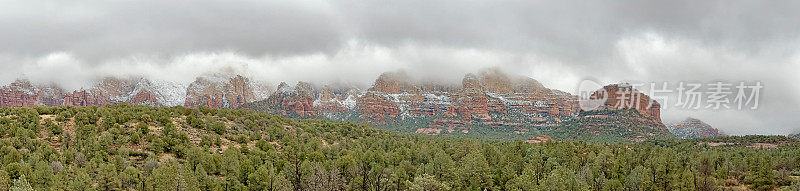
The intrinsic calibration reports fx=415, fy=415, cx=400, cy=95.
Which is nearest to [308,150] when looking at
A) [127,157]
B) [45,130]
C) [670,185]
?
[127,157]

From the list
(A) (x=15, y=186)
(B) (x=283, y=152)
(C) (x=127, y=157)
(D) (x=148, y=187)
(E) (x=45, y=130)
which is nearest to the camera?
(A) (x=15, y=186)

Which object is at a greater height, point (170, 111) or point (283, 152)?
point (170, 111)

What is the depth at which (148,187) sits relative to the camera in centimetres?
5703

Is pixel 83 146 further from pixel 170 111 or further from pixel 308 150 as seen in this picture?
pixel 308 150

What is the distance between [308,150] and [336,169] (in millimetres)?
17885

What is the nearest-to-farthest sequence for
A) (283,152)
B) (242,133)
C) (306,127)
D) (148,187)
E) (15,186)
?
(15,186), (148,187), (283,152), (242,133), (306,127)

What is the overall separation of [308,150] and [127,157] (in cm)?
3296

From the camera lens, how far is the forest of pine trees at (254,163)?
6012cm

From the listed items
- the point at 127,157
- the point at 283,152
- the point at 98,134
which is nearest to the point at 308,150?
the point at 283,152

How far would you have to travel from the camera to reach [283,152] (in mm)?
89188

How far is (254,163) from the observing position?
7662cm

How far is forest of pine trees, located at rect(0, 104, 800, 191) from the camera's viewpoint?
6012 centimetres

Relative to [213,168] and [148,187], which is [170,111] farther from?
[148,187]

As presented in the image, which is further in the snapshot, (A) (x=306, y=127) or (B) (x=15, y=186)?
(A) (x=306, y=127)
